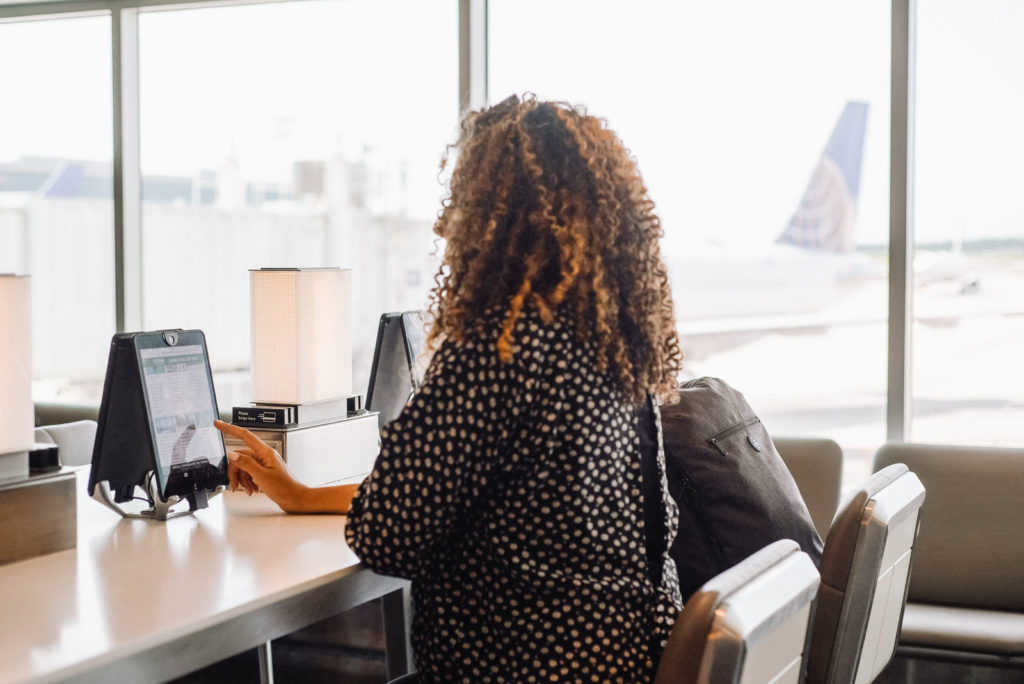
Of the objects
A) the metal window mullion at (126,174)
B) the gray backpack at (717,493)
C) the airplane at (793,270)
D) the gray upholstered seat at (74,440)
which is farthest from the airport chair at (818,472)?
the metal window mullion at (126,174)

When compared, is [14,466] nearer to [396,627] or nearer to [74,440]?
[396,627]

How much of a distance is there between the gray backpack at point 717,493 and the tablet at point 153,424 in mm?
815

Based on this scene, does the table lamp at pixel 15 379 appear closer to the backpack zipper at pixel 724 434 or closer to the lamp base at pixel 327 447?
the lamp base at pixel 327 447

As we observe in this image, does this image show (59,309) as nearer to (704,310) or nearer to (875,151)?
(704,310)

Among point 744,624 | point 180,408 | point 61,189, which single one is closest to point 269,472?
point 180,408

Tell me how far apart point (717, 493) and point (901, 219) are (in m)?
1.71

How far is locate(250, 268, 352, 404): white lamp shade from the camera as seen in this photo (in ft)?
6.62

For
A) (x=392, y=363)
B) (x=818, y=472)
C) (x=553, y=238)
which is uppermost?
(x=553, y=238)

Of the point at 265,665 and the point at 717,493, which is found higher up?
the point at 717,493

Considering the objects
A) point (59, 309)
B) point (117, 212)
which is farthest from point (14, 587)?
point (59, 309)

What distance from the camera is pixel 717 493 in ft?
5.70

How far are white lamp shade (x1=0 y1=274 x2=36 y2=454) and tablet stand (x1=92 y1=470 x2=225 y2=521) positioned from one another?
228 millimetres

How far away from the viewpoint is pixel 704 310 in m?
3.46

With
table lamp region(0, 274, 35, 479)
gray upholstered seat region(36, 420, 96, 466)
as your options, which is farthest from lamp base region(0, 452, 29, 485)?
gray upholstered seat region(36, 420, 96, 466)
